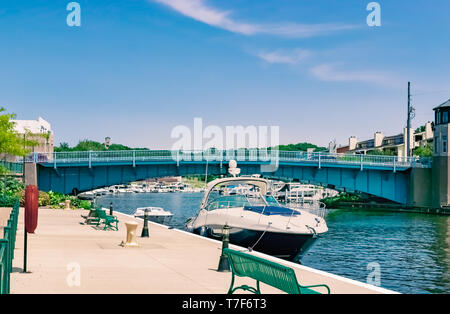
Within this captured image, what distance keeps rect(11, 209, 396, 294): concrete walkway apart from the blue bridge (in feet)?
106

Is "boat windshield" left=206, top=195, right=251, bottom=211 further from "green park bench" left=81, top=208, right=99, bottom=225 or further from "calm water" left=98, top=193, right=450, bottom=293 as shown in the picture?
"green park bench" left=81, top=208, right=99, bottom=225

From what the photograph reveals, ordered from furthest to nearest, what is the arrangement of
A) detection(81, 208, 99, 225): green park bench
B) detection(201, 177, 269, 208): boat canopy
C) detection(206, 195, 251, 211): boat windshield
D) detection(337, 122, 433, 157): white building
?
detection(337, 122, 433, 157): white building
detection(201, 177, 269, 208): boat canopy
detection(81, 208, 99, 225): green park bench
detection(206, 195, 251, 211): boat windshield

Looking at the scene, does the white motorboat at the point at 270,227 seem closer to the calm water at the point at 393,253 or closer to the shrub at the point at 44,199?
the calm water at the point at 393,253

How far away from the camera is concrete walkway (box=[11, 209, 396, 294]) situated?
40.3 ft

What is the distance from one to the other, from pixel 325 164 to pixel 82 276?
50.6 metres

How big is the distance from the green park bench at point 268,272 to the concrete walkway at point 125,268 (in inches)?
62.0

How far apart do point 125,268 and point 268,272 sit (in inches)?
258

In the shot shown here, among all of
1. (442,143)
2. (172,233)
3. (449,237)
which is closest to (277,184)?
(442,143)

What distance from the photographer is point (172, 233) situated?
26.1m

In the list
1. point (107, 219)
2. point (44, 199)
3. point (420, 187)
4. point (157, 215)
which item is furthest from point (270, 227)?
point (420, 187)

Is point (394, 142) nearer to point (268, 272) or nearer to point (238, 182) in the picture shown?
point (238, 182)

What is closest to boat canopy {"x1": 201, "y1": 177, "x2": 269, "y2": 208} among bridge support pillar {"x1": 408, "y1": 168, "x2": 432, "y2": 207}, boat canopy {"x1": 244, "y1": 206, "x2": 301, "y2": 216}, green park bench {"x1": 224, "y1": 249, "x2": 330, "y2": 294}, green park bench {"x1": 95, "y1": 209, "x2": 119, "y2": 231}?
boat canopy {"x1": 244, "y1": 206, "x2": 301, "y2": 216}
